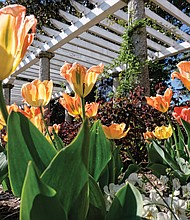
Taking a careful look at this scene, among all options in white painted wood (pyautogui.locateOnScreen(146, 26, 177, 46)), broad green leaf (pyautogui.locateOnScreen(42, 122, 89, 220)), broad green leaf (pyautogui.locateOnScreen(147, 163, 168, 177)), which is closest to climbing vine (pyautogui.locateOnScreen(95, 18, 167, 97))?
white painted wood (pyautogui.locateOnScreen(146, 26, 177, 46))

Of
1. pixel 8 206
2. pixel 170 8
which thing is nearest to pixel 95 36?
pixel 170 8

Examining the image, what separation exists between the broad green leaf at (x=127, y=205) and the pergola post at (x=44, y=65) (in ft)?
21.0

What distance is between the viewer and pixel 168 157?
3.95 ft

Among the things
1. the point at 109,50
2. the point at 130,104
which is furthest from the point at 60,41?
the point at 130,104

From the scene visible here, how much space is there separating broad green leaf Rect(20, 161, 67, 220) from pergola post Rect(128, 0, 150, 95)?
3.66 meters

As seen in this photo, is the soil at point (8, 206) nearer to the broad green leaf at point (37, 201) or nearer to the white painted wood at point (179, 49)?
the broad green leaf at point (37, 201)

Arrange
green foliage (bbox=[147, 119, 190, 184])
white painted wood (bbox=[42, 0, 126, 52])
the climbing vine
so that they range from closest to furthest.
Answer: green foliage (bbox=[147, 119, 190, 184]), the climbing vine, white painted wood (bbox=[42, 0, 126, 52])

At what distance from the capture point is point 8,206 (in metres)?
1.15

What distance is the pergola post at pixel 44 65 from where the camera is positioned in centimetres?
679

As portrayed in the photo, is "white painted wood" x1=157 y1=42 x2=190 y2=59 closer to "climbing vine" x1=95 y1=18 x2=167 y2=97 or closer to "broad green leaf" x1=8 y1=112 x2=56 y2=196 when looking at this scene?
"climbing vine" x1=95 y1=18 x2=167 y2=97

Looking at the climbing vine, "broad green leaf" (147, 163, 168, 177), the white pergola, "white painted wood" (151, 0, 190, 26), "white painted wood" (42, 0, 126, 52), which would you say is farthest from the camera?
the white pergola

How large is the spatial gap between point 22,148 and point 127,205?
19cm

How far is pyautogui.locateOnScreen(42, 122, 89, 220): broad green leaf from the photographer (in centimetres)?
44

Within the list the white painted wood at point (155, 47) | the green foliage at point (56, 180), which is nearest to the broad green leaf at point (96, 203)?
the green foliage at point (56, 180)
